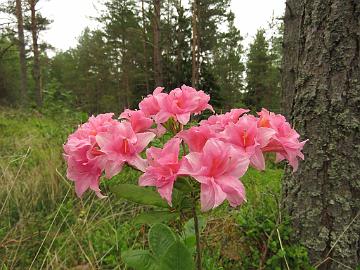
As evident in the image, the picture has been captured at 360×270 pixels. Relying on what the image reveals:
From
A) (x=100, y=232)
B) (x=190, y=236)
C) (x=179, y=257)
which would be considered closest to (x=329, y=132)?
(x=190, y=236)

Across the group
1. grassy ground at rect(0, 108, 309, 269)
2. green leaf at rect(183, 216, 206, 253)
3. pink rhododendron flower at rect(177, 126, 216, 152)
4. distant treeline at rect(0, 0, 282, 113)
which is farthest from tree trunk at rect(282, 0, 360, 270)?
distant treeline at rect(0, 0, 282, 113)

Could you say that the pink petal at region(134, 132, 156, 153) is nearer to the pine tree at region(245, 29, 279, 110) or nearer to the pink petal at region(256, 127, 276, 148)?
the pink petal at region(256, 127, 276, 148)

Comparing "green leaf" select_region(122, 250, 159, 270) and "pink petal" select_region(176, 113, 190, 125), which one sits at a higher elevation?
"pink petal" select_region(176, 113, 190, 125)

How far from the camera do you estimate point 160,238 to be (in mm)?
1198

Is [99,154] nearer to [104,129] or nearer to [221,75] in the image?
[104,129]

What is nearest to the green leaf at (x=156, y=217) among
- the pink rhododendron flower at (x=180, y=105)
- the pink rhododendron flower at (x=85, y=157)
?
the pink rhododendron flower at (x=85, y=157)

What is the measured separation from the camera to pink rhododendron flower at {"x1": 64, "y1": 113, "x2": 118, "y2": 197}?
99 cm

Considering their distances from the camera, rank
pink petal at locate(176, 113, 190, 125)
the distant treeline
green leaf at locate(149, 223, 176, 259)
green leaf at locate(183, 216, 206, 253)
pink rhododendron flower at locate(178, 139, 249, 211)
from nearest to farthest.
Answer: pink rhododendron flower at locate(178, 139, 249, 211)
pink petal at locate(176, 113, 190, 125)
green leaf at locate(149, 223, 176, 259)
green leaf at locate(183, 216, 206, 253)
the distant treeline

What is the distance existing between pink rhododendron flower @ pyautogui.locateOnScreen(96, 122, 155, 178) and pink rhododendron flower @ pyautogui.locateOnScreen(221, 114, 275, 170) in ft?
0.76

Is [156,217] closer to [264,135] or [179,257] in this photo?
[179,257]

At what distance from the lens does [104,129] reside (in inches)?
40.6

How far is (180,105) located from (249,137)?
250 mm

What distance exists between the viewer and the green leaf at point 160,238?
1.19 m

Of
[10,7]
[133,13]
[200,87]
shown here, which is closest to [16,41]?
[10,7]
